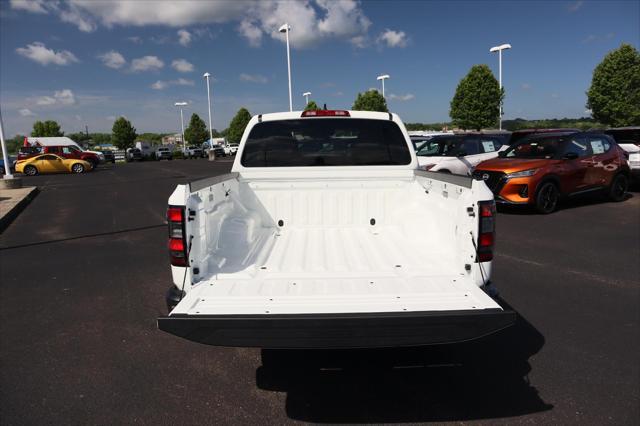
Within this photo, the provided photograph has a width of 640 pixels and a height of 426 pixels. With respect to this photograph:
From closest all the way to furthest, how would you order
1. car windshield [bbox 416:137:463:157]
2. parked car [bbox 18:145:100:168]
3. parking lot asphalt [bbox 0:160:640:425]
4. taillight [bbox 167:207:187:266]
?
taillight [bbox 167:207:187:266] < parking lot asphalt [bbox 0:160:640:425] < car windshield [bbox 416:137:463:157] < parked car [bbox 18:145:100:168]

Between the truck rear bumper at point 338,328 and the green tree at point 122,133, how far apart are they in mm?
84232

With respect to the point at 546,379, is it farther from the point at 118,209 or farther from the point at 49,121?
the point at 49,121

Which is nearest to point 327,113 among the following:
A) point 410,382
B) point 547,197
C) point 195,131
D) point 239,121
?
point 410,382

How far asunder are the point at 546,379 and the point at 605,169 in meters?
9.53

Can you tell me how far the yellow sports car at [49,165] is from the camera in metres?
27.7

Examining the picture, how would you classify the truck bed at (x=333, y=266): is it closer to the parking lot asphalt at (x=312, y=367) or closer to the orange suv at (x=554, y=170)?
the parking lot asphalt at (x=312, y=367)

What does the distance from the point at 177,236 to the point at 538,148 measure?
398 inches

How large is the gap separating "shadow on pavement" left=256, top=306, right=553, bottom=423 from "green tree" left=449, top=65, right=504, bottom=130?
3254 cm

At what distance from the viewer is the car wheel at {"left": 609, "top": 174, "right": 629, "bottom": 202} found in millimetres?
11055

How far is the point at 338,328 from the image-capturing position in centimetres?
233

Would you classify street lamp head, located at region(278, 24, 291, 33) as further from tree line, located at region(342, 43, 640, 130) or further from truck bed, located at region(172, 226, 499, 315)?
truck bed, located at region(172, 226, 499, 315)

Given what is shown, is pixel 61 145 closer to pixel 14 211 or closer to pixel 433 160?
pixel 14 211

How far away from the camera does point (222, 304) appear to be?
→ 2543mm

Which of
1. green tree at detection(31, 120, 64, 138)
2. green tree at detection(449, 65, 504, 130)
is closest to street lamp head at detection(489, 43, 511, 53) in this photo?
green tree at detection(449, 65, 504, 130)
